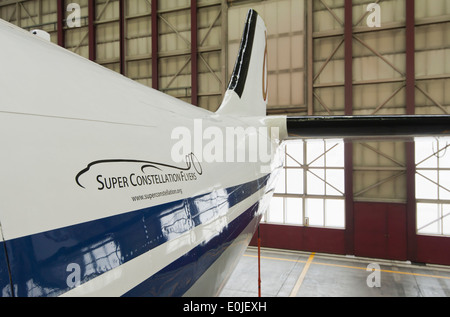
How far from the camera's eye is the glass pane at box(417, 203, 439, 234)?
1330cm

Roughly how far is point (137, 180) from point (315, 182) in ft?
45.9

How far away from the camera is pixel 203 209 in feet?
8.48

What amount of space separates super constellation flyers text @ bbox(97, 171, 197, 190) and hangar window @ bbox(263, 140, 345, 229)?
41.5 ft

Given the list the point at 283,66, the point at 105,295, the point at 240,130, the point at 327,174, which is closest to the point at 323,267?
the point at 327,174

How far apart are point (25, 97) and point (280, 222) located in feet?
49.8

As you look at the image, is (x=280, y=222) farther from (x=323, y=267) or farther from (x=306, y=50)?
(x=306, y=50)

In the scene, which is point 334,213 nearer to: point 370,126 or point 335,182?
point 335,182

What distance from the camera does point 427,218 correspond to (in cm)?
1341

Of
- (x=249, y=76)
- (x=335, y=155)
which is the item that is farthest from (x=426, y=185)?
(x=249, y=76)

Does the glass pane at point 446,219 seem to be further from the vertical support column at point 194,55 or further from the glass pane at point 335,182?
the vertical support column at point 194,55

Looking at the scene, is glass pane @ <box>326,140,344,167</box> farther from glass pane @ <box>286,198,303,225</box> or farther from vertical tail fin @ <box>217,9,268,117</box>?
vertical tail fin @ <box>217,9,268,117</box>

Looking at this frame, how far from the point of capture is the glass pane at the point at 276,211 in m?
15.6

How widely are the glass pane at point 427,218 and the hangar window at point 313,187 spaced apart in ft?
10.6
